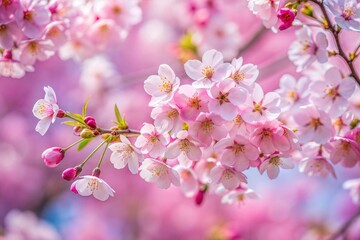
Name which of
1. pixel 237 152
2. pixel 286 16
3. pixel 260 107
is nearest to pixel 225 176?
pixel 237 152

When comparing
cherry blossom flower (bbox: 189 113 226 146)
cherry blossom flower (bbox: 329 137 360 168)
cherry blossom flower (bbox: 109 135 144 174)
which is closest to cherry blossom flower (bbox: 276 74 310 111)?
cherry blossom flower (bbox: 329 137 360 168)

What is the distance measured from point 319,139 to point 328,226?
2487 mm

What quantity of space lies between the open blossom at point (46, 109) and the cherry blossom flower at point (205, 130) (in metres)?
0.39

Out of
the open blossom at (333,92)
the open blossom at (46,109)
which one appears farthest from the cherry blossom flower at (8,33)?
the open blossom at (333,92)

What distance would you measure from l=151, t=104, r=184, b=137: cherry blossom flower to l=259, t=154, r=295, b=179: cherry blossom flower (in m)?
0.28

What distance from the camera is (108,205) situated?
5215mm

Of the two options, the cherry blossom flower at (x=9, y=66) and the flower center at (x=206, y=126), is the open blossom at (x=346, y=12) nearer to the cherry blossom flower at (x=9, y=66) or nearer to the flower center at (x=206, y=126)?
the flower center at (x=206, y=126)

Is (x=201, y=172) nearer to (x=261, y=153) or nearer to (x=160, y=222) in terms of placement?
(x=261, y=153)

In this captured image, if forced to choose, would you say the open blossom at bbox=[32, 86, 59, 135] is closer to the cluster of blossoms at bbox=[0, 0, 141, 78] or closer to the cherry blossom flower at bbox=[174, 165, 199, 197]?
the cluster of blossoms at bbox=[0, 0, 141, 78]

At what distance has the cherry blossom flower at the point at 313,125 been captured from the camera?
1.75m

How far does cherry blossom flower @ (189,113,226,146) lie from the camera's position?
5.16 ft

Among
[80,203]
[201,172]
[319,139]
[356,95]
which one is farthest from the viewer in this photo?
[80,203]

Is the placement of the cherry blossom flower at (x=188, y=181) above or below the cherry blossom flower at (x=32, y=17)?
below

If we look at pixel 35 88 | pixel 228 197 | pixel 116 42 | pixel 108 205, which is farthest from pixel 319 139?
pixel 35 88
